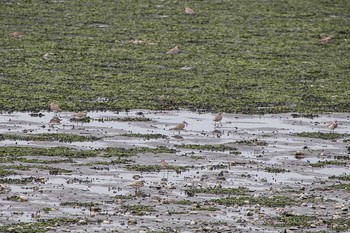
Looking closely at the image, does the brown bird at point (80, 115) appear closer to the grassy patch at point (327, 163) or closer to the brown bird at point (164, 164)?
the brown bird at point (164, 164)

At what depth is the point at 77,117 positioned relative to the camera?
24906 millimetres

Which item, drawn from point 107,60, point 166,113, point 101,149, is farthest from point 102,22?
point 101,149

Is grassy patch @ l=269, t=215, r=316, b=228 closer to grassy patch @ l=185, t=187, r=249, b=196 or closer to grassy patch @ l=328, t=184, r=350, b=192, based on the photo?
grassy patch @ l=185, t=187, r=249, b=196

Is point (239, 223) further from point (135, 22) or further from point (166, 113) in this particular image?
point (135, 22)

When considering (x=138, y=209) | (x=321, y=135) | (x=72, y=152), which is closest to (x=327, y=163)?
(x=321, y=135)

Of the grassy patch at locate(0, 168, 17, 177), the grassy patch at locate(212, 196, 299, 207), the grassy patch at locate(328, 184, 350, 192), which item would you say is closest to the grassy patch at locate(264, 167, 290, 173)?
the grassy patch at locate(328, 184, 350, 192)

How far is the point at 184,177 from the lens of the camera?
20.5 meters

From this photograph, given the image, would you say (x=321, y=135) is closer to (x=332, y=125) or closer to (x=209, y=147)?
(x=332, y=125)

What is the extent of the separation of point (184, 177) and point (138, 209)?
2.69 m

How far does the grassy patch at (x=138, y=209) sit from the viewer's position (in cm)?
1773

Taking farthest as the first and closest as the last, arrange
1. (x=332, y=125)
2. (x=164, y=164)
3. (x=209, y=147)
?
(x=332, y=125)
(x=209, y=147)
(x=164, y=164)

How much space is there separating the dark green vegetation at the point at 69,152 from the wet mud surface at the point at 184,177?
138 millimetres

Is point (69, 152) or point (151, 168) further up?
point (69, 152)

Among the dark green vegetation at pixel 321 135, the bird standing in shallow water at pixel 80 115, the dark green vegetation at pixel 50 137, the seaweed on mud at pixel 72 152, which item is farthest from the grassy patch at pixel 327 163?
the bird standing in shallow water at pixel 80 115
